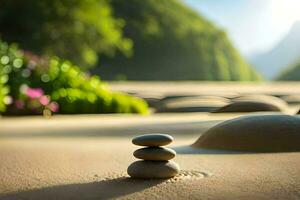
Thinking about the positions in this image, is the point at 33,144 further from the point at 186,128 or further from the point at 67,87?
the point at 67,87

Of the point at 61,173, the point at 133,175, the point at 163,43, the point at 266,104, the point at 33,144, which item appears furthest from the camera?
the point at 163,43

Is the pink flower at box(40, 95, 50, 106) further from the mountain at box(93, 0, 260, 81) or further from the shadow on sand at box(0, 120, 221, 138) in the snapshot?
the mountain at box(93, 0, 260, 81)

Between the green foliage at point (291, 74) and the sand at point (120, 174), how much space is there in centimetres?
5208

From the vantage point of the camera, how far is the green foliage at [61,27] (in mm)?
24891

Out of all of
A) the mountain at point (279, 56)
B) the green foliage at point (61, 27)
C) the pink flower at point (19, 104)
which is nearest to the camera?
the pink flower at point (19, 104)

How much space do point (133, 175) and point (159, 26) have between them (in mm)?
51322

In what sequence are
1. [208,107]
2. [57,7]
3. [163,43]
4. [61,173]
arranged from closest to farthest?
[61,173] → [208,107] → [57,7] → [163,43]

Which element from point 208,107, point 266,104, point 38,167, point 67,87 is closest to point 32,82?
point 67,87

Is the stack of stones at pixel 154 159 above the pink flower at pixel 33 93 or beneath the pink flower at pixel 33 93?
beneath

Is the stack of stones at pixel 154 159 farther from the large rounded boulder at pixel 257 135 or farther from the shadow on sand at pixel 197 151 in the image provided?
the large rounded boulder at pixel 257 135

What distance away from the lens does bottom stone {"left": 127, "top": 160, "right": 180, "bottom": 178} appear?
4309mm

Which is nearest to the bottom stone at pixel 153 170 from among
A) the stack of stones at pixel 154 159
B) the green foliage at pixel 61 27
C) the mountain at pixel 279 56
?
the stack of stones at pixel 154 159

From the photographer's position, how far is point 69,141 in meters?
7.06

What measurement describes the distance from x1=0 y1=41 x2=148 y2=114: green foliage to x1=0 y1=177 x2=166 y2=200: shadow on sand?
27.7 ft
